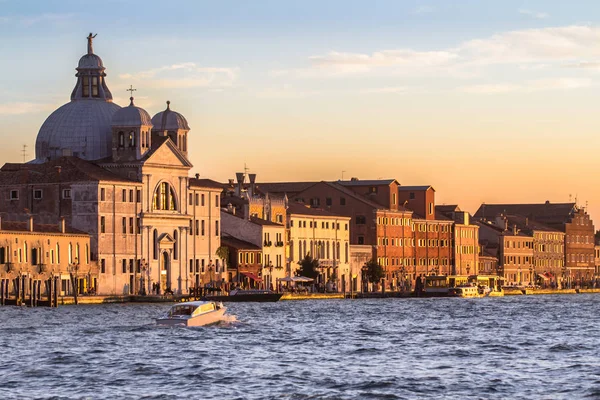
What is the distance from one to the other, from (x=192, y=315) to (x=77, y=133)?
176 feet

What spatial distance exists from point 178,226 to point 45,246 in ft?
61.6

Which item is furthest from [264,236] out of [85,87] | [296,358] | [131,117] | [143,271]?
[296,358]

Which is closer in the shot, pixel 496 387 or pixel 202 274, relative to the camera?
pixel 496 387

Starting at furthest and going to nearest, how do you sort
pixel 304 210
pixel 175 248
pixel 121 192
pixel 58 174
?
pixel 304 210 → pixel 175 248 → pixel 121 192 → pixel 58 174

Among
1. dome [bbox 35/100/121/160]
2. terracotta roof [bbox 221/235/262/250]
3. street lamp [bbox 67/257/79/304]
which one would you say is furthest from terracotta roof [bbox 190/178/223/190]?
street lamp [bbox 67/257/79/304]

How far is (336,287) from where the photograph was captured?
137 m

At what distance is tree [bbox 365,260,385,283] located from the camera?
142625 millimetres

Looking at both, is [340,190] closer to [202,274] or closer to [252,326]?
[202,274]

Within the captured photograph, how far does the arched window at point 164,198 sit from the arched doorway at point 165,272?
3.05 m

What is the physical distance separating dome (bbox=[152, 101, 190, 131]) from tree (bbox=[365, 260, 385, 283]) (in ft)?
85.1

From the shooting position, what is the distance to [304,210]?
136750mm

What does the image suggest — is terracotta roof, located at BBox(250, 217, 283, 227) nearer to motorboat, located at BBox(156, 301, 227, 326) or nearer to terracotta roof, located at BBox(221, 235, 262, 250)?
terracotta roof, located at BBox(221, 235, 262, 250)

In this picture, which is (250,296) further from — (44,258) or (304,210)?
(304,210)

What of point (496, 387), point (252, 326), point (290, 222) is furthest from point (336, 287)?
point (496, 387)
